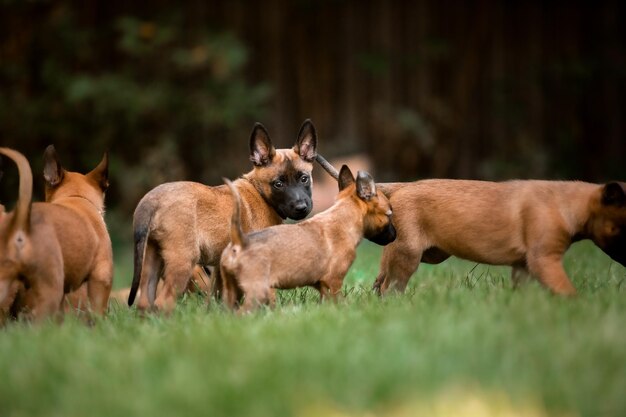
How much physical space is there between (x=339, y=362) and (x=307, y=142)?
344cm

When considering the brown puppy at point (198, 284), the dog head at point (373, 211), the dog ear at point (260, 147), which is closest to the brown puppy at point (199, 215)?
the dog ear at point (260, 147)

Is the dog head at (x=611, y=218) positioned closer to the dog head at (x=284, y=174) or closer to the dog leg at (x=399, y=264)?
the dog leg at (x=399, y=264)

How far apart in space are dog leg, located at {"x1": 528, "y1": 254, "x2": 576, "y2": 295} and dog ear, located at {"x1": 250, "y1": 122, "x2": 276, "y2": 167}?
7.30ft

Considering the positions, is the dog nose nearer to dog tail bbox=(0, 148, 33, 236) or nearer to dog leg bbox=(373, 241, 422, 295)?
dog leg bbox=(373, 241, 422, 295)

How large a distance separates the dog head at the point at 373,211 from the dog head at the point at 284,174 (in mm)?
603

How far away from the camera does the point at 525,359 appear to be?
3.68 metres

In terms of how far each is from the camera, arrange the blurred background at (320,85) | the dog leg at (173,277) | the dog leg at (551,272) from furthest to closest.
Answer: the blurred background at (320,85)
the dog leg at (173,277)
the dog leg at (551,272)

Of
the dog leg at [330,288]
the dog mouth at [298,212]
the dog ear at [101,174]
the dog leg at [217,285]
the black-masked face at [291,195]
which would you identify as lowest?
the dog leg at [217,285]

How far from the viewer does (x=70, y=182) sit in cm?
603

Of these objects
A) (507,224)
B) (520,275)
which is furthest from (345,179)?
(520,275)

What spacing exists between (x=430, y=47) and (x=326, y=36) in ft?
6.10

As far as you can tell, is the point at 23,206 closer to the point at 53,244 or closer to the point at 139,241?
the point at 53,244

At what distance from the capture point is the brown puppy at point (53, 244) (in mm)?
4770

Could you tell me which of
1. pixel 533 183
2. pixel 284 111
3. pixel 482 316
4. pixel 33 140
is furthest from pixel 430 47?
pixel 482 316
